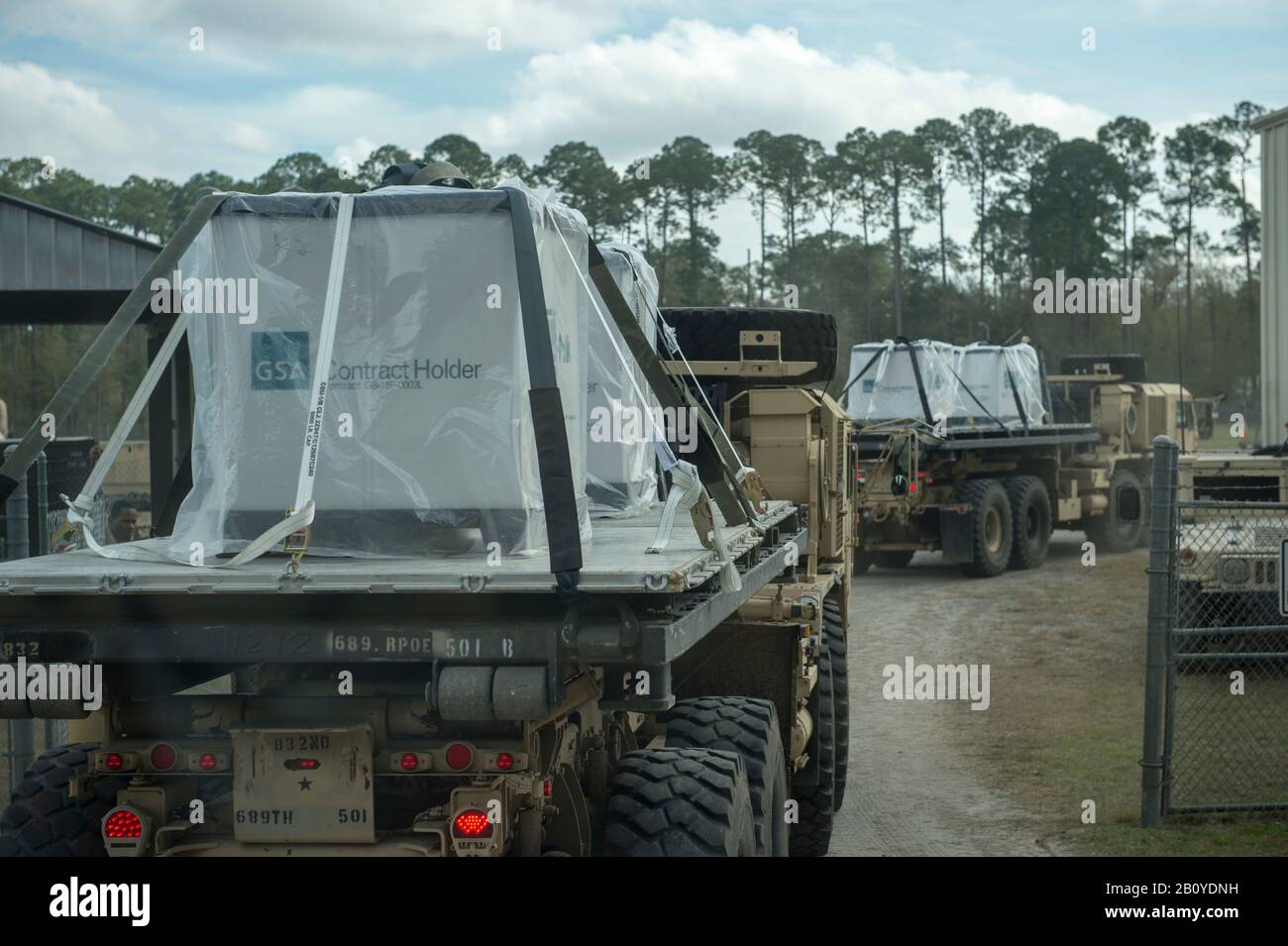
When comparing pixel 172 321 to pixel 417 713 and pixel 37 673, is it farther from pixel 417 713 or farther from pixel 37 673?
pixel 417 713

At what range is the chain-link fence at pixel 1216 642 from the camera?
7.76 metres

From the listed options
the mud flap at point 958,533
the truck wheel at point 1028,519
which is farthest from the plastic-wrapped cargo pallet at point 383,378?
the truck wheel at point 1028,519

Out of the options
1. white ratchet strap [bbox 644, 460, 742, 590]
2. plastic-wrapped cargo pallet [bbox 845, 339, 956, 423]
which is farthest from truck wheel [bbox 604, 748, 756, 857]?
plastic-wrapped cargo pallet [bbox 845, 339, 956, 423]

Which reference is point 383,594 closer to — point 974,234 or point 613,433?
point 613,433

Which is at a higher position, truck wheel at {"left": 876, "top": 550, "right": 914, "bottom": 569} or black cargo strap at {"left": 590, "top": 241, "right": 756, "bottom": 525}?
black cargo strap at {"left": 590, "top": 241, "right": 756, "bottom": 525}

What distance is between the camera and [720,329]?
30.2 ft

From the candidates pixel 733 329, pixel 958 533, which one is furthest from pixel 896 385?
pixel 733 329

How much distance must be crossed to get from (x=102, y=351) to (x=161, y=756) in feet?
4.62

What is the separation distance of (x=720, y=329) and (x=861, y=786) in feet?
10.1

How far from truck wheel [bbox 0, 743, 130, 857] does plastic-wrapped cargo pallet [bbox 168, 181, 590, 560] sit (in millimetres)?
853

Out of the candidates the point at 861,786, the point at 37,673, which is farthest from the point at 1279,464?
the point at 37,673

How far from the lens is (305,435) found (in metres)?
4.72

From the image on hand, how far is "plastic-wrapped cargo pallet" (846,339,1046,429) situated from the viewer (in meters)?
20.6

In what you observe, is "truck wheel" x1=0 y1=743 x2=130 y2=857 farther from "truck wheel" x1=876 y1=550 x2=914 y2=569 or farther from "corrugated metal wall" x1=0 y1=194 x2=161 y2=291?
Answer: "truck wheel" x1=876 y1=550 x2=914 y2=569
